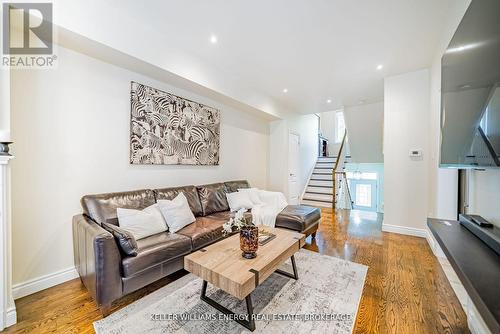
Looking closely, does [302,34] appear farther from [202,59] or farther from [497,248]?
[497,248]

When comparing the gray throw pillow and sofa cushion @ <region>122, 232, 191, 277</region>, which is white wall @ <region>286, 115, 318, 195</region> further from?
the gray throw pillow

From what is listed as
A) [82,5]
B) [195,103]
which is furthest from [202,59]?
[82,5]

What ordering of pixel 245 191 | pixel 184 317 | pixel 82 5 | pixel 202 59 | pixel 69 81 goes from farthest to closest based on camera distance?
1. pixel 245 191
2. pixel 202 59
3. pixel 69 81
4. pixel 82 5
5. pixel 184 317

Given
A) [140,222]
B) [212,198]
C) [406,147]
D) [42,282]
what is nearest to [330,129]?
[406,147]

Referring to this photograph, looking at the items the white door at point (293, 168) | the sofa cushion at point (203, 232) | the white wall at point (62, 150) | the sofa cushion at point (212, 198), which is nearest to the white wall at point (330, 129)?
the white door at point (293, 168)

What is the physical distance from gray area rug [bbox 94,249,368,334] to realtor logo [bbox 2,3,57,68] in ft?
7.34

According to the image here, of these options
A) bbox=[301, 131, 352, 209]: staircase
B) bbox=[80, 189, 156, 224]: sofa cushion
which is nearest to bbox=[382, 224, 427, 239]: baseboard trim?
bbox=[301, 131, 352, 209]: staircase

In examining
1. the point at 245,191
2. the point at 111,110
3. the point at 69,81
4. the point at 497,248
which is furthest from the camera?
the point at 245,191

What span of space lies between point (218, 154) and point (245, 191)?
2.93ft

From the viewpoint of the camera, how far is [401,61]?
3.25 metres

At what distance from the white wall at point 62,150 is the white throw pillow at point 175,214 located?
61 centimetres

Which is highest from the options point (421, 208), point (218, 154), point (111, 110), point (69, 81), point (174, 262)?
point (69, 81)

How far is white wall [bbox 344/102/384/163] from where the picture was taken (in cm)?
551

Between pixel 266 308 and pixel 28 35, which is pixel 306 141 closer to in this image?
pixel 266 308
